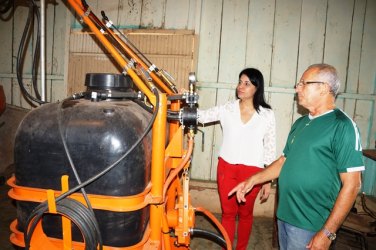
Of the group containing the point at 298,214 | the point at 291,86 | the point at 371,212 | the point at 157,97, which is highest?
the point at 291,86

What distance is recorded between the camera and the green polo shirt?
1509mm

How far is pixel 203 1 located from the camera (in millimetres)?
3387

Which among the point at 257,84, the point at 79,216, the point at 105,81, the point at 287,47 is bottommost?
the point at 79,216

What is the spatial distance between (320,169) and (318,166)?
22 mm

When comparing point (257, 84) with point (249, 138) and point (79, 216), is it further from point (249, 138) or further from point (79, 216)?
point (79, 216)

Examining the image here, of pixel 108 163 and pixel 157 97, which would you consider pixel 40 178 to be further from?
pixel 157 97

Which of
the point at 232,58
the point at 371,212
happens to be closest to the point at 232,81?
the point at 232,58

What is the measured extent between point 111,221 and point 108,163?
277 millimetres

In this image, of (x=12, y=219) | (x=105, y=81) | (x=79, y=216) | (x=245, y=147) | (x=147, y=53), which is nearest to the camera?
(x=79, y=216)

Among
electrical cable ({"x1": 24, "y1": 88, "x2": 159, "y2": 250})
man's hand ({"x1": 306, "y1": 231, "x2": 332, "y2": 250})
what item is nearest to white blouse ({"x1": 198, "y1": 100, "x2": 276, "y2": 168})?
man's hand ({"x1": 306, "y1": 231, "x2": 332, "y2": 250})

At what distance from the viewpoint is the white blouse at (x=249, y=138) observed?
2.57 metres

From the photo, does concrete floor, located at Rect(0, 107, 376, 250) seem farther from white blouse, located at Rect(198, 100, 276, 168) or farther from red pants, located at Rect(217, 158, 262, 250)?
white blouse, located at Rect(198, 100, 276, 168)

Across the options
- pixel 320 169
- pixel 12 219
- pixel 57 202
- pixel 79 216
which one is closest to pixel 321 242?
pixel 320 169

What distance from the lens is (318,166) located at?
163cm
